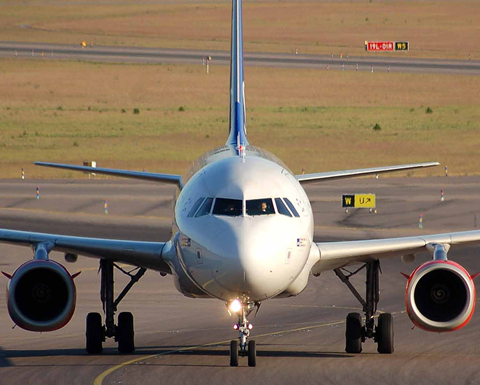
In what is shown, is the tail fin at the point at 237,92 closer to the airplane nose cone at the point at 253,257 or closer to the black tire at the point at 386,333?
the black tire at the point at 386,333

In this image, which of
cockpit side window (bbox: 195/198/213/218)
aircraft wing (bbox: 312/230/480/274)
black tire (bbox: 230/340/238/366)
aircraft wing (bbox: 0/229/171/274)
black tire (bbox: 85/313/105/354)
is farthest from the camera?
black tire (bbox: 85/313/105/354)

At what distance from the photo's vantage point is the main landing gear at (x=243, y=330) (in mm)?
23203

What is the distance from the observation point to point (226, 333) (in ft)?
101

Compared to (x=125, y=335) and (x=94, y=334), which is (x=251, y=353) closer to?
(x=125, y=335)

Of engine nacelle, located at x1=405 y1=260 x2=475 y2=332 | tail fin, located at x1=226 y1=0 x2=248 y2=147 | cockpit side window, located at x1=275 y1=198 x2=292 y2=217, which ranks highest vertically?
tail fin, located at x1=226 y1=0 x2=248 y2=147

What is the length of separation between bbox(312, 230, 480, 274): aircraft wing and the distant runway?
100 metres

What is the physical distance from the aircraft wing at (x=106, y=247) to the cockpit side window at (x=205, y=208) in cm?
320

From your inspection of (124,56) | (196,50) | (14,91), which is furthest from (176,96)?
(196,50)

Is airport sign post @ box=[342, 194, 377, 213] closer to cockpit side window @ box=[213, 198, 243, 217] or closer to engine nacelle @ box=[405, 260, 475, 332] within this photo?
engine nacelle @ box=[405, 260, 475, 332]

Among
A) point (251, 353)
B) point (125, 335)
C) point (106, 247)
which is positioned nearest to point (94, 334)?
point (125, 335)

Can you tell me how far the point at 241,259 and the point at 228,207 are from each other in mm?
1575

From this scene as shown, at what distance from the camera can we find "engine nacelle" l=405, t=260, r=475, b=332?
80.6 feet

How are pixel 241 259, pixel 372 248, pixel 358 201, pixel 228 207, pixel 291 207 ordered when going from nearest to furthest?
pixel 241 259 < pixel 228 207 < pixel 291 207 < pixel 372 248 < pixel 358 201

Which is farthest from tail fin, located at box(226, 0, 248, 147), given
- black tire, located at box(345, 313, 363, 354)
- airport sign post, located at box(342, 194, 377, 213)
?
airport sign post, located at box(342, 194, 377, 213)
